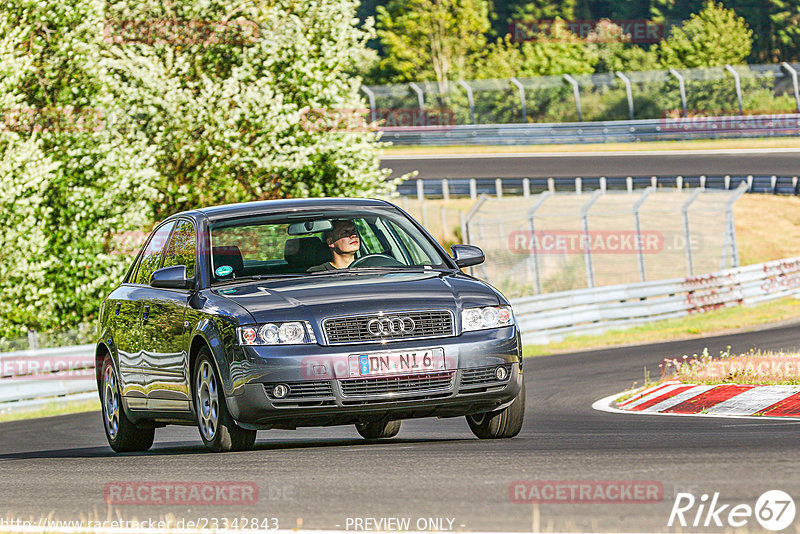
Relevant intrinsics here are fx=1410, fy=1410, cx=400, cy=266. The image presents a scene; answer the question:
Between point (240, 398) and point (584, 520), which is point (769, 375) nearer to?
point (240, 398)

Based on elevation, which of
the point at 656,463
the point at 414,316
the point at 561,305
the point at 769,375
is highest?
the point at 414,316

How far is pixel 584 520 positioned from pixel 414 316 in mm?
3079

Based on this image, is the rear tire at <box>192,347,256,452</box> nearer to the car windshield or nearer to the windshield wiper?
the windshield wiper

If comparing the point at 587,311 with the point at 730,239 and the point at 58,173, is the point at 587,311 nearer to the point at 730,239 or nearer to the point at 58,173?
the point at 730,239

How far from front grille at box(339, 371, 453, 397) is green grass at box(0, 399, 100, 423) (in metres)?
12.0

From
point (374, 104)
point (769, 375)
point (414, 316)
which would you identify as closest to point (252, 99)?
point (769, 375)

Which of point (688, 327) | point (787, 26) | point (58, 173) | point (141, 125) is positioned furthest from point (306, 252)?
point (787, 26)

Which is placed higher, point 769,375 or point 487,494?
point 487,494

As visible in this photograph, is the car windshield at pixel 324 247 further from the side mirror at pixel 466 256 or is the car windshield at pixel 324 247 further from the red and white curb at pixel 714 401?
the red and white curb at pixel 714 401

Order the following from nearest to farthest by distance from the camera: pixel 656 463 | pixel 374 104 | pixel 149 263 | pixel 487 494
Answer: pixel 487 494
pixel 656 463
pixel 149 263
pixel 374 104

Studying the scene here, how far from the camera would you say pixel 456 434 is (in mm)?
11328

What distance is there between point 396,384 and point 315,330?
0.59 m

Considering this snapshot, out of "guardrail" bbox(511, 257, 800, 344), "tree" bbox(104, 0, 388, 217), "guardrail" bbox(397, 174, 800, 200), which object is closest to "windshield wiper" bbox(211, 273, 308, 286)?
"guardrail" bbox(511, 257, 800, 344)

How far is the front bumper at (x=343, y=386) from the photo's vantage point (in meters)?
8.51
